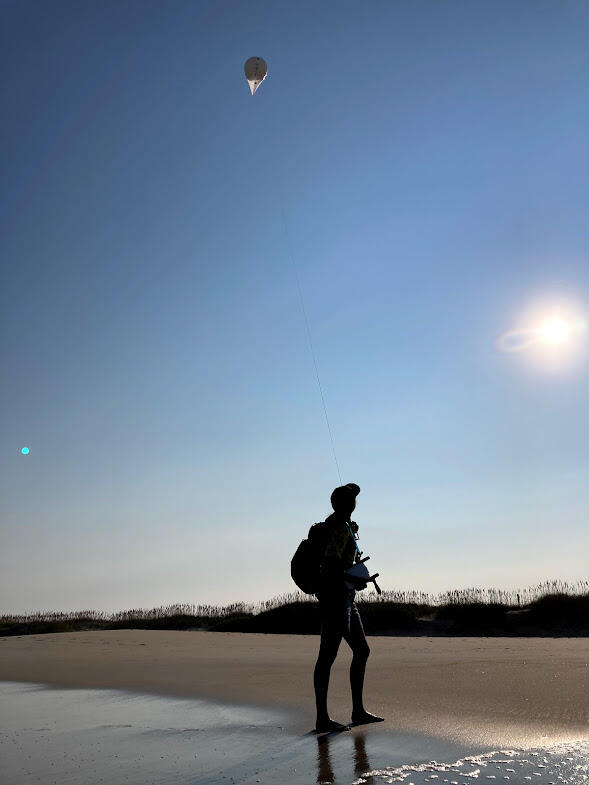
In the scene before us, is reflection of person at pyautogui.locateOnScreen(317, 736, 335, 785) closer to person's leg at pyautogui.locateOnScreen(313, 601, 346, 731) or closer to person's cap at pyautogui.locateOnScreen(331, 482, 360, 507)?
person's leg at pyautogui.locateOnScreen(313, 601, 346, 731)

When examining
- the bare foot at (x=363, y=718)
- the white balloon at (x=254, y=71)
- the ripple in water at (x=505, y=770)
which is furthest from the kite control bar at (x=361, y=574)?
the white balloon at (x=254, y=71)

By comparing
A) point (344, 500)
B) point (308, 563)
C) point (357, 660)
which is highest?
point (344, 500)

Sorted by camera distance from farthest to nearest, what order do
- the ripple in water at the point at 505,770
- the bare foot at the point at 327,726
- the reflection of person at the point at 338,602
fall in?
the reflection of person at the point at 338,602
the bare foot at the point at 327,726
the ripple in water at the point at 505,770

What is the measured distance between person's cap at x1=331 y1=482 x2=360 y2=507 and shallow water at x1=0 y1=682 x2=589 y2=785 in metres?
1.74

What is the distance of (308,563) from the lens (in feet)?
18.7

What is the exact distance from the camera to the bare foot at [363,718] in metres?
5.41

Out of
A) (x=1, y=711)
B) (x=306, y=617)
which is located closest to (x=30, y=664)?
(x=1, y=711)

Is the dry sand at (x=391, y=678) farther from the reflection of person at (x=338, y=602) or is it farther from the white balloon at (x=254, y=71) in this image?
the white balloon at (x=254, y=71)

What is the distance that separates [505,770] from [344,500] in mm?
2495

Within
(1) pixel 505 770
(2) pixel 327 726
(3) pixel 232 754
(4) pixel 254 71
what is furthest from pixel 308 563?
(4) pixel 254 71

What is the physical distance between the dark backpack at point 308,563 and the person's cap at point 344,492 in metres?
0.28

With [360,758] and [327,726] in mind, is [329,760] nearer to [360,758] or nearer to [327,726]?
[360,758]

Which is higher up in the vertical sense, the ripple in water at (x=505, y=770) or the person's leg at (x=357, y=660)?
the person's leg at (x=357, y=660)

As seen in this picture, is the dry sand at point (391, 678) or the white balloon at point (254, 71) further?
the white balloon at point (254, 71)
